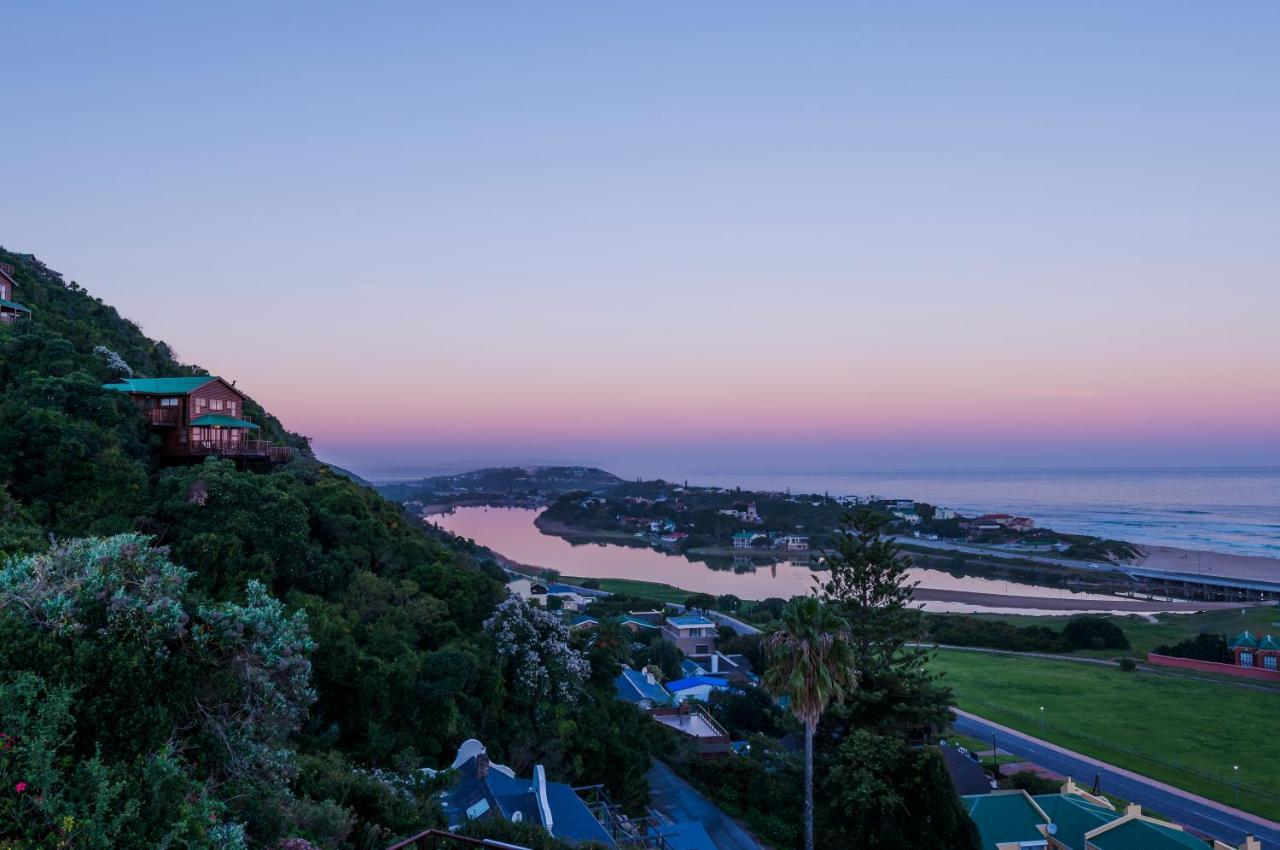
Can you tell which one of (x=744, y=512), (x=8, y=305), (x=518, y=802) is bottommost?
(x=744, y=512)

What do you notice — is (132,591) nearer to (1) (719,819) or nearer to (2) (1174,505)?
(1) (719,819)

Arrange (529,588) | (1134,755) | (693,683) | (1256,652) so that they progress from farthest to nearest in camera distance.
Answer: (529,588), (1256,652), (693,683), (1134,755)

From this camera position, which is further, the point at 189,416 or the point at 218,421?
the point at 218,421

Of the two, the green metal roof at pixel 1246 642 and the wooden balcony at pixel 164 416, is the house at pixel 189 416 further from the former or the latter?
the green metal roof at pixel 1246 642

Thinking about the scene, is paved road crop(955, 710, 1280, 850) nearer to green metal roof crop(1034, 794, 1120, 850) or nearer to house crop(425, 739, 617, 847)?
green metal roof crop(1034, 794, 1120, 850)

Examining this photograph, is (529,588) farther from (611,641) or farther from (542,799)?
(542,799)

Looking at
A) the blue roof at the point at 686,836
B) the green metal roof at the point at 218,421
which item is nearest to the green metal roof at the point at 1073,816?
the blue roof at the point at 686,836

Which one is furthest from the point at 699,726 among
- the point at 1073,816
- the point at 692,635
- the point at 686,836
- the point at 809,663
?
the point at 692,635

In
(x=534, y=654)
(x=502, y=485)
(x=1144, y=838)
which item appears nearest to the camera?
(x=1144, y=838)
